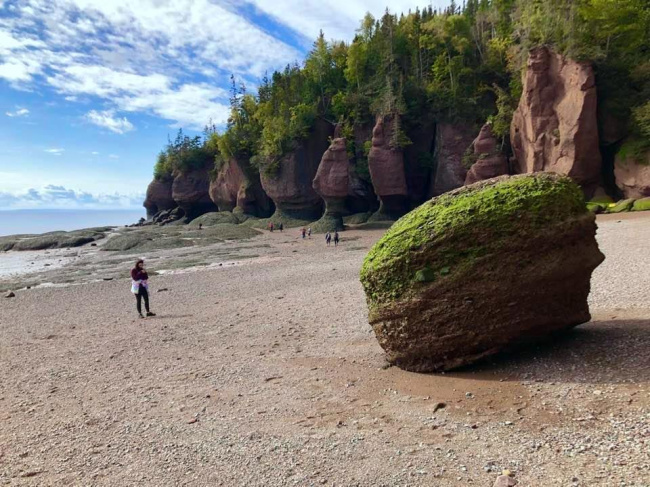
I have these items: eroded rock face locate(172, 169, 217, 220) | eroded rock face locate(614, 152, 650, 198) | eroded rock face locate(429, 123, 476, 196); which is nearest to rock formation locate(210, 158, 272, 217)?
eroded rock face locate(172, 169, 217, 220)

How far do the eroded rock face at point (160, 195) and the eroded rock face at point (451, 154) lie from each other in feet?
198

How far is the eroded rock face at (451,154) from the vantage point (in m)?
46.2

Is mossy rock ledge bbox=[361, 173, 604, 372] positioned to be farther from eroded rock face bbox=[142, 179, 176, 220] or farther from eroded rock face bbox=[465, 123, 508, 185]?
eroded rock face bbox=[142, 179, 176, 220]

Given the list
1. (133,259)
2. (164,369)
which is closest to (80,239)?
(133,259)

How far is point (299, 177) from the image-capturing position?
56.8 m

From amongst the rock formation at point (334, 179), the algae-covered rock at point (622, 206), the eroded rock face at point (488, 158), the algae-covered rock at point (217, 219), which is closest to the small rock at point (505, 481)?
the algae-covered rock at point (622, 206)

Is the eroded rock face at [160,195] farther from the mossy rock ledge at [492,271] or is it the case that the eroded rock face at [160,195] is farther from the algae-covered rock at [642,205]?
the mossy rock ledge at [492,271]

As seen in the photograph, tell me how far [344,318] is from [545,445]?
27.1ft

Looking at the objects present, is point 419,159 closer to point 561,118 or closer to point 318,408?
point 561,118

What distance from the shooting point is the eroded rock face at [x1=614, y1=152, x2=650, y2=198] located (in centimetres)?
2762

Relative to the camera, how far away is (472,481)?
179 inches

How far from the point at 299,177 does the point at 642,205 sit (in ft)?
130

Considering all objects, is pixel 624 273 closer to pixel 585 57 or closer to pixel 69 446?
pixel 69 446

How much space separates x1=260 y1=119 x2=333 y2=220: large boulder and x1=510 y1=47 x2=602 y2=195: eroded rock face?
28851mm
